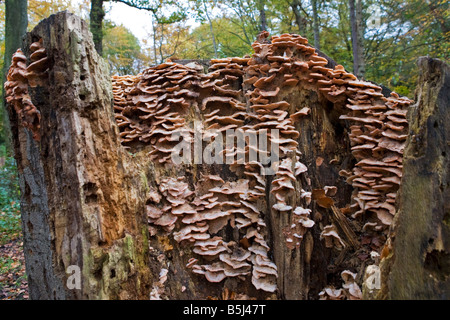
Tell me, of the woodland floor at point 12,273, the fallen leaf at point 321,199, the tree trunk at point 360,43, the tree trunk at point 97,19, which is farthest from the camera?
the tree trunk at point 97,19

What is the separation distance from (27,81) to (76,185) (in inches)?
55.7

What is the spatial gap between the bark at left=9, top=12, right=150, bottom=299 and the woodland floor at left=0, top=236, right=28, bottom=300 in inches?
104

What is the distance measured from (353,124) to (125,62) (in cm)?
2320

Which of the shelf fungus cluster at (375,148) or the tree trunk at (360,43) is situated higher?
the tree trunk at (360,43)

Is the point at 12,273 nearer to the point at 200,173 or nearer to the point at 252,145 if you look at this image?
the point at 200,173

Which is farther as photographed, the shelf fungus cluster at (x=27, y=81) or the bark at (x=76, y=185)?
the shelf fungus cluster at (x=27, y=81)

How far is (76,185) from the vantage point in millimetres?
2920

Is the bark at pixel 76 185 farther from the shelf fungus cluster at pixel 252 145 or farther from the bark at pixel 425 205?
the bark at pixel 425 205

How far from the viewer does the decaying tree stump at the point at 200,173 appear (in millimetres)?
3039

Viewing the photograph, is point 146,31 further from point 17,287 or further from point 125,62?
point 17,287

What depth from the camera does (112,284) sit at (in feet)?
9.58

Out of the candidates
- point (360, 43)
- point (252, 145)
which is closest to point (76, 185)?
point (252, 145)

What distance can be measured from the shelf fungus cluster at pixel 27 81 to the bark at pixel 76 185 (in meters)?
0.07

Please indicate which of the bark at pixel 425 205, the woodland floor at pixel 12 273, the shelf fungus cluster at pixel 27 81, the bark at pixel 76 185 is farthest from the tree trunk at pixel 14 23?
the bark at pixel 425 205
